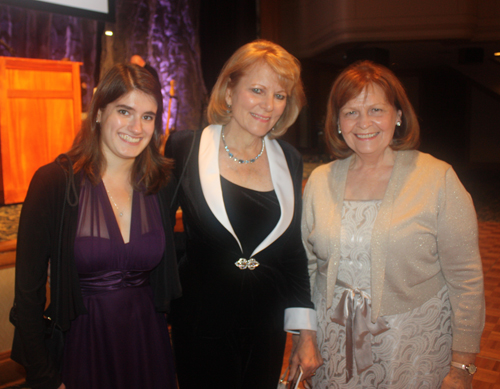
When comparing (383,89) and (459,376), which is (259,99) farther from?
(459,376)

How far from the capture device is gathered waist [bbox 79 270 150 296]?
56.7 inches

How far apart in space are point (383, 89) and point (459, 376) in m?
1.09

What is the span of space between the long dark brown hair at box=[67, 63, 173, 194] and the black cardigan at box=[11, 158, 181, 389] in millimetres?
95

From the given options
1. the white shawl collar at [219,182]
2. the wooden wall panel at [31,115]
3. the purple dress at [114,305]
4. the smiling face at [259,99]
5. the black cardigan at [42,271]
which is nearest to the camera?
the black cardigan at [42,271]

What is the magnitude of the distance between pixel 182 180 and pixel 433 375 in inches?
46.6

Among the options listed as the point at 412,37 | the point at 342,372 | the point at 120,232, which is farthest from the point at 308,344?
the point at 412,37

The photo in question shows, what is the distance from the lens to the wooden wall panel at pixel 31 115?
4656 mm

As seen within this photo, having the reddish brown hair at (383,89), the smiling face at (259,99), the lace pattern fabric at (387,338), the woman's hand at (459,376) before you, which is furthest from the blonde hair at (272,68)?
the woman's hand at (459,376)

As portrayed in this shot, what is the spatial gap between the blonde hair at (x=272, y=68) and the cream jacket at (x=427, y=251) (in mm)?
584

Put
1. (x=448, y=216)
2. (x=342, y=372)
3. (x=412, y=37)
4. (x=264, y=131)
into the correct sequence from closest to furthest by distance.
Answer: (x=448, y=216)
(x=342, y=372)
(x=264, y=131)
(x=412, y=37)

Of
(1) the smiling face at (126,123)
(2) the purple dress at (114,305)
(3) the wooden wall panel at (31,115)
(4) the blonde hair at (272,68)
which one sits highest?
(3) the wooden wall panel at (31,115)

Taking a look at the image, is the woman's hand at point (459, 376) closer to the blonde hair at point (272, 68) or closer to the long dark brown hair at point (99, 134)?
the blonde hair at point (272, 68)

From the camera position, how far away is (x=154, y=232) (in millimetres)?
1539

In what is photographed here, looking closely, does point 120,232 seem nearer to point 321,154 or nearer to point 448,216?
point 448,216
